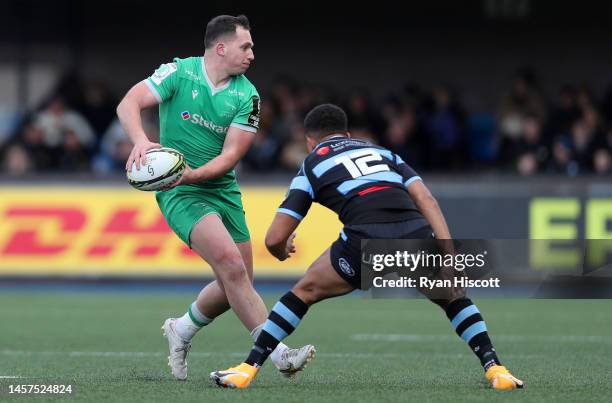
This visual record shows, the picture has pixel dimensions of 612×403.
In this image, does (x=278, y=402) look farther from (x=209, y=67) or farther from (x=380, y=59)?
(x=380, y=59)

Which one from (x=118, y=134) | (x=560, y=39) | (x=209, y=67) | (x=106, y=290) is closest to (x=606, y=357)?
(x=209, y=67)

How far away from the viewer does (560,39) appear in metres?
21.2

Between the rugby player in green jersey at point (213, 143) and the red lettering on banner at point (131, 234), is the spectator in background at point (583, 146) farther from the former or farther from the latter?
the rugby player in green jersey at point (213, 143)

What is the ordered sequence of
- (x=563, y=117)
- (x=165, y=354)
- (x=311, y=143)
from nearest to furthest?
(x=311, y=143) → (x=165, y=354) → (x=563, y=117)

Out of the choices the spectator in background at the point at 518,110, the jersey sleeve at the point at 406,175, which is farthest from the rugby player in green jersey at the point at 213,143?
the spectator in background at the point at 518,110

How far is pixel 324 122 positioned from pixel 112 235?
30.0 feet

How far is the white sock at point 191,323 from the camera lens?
8.38 metres

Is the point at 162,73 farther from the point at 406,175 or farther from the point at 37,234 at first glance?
the point at 37,234

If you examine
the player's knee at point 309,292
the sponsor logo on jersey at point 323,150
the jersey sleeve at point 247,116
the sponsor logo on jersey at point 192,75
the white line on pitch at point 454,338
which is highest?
the sponsor logo on jersey at point 192,75

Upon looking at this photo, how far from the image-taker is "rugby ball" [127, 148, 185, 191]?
746 centimetres

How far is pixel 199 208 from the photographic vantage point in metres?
8.07

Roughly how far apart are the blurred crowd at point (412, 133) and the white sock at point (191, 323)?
8.92 m

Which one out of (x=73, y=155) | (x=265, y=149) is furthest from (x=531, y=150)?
(x=73, y=155)

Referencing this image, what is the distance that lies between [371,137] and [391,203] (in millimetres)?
10781
